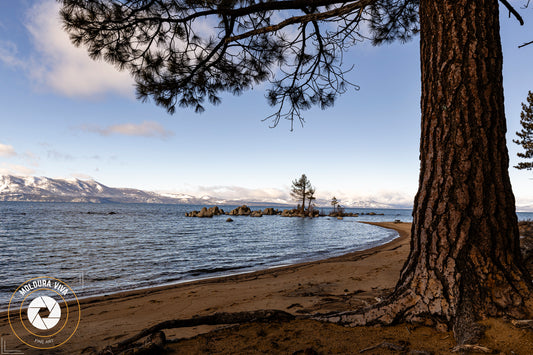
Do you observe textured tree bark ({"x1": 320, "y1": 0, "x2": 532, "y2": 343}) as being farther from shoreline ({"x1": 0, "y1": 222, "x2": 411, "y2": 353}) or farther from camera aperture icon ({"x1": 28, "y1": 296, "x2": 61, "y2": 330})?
camera aperture icon ({"x1": 28, "y1": 296, "x2": 61, "y2": 330})

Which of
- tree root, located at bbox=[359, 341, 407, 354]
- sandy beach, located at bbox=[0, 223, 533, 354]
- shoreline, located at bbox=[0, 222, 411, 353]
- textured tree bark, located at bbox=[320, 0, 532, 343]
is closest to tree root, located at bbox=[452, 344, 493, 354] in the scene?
sandy beach, located at bbox=[0, 223, 533, 354]

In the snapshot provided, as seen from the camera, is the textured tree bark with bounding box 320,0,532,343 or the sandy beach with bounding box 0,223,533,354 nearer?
the sandy beach with bounding box 0,223,533,354

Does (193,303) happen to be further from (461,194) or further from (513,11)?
(513,11)

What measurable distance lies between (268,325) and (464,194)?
6.72 ft

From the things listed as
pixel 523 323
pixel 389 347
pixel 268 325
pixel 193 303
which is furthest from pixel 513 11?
pixel 193 303

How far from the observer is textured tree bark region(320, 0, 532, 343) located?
2033 millimetres

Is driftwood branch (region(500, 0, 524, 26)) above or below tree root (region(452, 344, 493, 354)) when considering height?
above

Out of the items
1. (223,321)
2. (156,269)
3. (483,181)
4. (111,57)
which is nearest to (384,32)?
(483,181)

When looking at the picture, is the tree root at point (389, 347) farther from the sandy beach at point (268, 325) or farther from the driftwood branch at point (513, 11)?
the driftwood branch at point (513, 11)

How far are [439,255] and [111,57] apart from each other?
5523 millimetres

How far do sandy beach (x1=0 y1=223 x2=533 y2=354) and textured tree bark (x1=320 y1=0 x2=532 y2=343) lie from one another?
0.64ft

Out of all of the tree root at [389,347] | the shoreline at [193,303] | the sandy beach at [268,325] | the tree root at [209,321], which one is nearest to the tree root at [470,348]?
the sandy beach at [268,325]

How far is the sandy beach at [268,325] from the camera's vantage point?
6.27ft

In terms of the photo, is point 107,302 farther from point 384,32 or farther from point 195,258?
point 384,32
